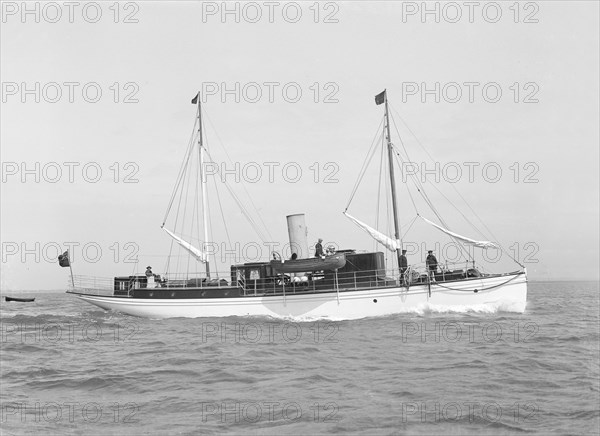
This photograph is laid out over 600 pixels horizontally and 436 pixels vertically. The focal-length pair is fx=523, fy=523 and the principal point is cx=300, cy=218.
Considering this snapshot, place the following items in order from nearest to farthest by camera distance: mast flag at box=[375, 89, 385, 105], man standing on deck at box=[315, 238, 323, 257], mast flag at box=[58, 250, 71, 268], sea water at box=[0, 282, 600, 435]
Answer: sea water at box=[0, 282, 600, 435]
man standing on deck at box=[315, 238, 323, 257]
mast flag at box=[58, 250, 71, 268]
mast flag at box=[375, 89, 385, 105]

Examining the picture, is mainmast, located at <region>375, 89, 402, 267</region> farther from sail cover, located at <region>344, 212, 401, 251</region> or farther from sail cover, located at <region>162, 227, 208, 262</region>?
sail cover, located at <region>162, 227, 208, 262</region>

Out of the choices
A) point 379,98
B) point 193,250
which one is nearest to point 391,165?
point 379,98

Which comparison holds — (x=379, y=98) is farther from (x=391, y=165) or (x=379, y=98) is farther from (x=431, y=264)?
(x=431, y=264)

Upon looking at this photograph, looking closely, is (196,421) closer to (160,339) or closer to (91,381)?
(91,381)

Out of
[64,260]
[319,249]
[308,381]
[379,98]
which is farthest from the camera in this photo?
[379,98]

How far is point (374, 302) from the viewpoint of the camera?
30891 millimetres

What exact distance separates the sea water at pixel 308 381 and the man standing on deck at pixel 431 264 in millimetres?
5650

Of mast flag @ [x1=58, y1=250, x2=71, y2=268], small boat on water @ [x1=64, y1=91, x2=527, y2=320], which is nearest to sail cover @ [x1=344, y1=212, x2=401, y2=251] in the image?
small boat on water @ [x1=64, y1=91, x2=527, y2=320]

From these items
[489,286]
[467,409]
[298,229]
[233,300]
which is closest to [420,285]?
[489,286]

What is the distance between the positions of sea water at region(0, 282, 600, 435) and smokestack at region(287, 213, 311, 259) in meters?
6.16

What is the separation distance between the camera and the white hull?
101ft

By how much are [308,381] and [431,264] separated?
61.0 feet

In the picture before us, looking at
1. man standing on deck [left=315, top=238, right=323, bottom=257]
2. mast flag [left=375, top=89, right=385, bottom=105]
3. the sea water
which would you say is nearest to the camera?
the sea water

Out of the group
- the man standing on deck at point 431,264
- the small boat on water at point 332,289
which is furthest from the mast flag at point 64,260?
the man standing on deck at point 431,264
